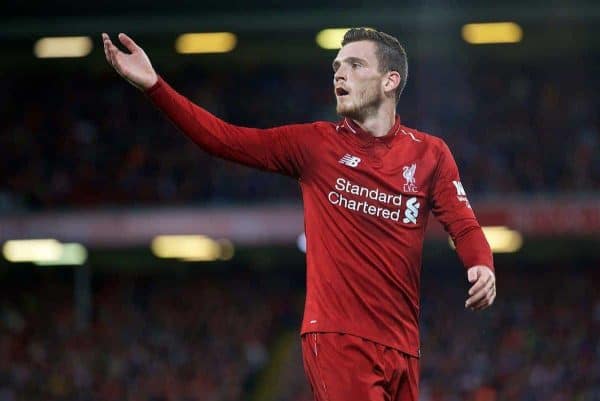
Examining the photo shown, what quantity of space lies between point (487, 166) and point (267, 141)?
46.4 feet

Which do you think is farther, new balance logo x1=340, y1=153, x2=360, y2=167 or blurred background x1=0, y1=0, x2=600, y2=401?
blurred background x1=0, y1=0, x2=600, y2=401

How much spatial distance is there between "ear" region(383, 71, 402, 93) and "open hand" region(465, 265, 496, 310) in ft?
2.84

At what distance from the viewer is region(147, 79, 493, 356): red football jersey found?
175 inches

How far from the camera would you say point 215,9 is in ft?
63.6

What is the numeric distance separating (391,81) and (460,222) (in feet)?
2.14

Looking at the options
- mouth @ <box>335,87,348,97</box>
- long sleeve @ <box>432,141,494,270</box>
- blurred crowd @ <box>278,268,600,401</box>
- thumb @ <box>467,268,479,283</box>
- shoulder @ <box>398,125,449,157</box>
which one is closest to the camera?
thumb @ <box>467,268,479,283</box>

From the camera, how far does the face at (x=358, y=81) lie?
15.2ft

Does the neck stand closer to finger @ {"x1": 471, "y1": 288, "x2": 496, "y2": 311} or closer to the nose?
the nose

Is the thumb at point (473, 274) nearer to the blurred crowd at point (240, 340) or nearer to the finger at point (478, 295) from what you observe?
the finger at point (478, 295)

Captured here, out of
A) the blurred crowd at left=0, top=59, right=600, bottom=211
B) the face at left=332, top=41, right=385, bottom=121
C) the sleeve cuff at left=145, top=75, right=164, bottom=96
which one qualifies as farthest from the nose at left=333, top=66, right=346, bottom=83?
the blurred crowd at left=0, top=59, right=600, bottom=211

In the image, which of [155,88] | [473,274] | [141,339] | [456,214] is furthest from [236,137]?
[141,339]

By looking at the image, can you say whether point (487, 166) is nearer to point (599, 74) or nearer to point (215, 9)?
point (599, 74)

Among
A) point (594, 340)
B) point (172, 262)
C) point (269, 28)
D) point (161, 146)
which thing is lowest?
point (594, 340)

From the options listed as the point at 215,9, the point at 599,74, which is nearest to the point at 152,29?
the point at 215,9
